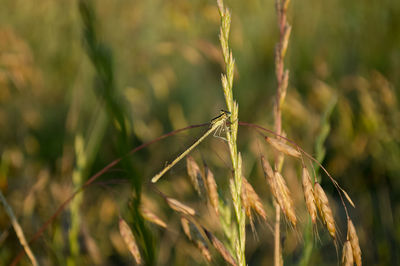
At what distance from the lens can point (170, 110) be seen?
240cm

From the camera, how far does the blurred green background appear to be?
5.12 ft

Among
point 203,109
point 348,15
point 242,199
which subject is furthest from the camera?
point 348,15

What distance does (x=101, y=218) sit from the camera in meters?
1.97

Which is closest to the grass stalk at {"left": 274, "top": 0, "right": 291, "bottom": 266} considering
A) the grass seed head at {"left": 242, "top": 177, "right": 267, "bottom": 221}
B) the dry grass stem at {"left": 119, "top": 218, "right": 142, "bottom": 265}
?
the grass seed head at {"left": 242, "top": 177, "right": 267, "bottom": 221}

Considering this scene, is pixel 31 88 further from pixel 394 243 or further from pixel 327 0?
pixel 327 0

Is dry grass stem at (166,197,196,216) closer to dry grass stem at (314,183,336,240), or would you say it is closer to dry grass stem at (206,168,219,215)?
dry grass stem at (206,168,219,215)

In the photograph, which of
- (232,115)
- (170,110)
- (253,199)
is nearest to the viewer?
(232,115)

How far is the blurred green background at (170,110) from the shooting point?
5.12ft

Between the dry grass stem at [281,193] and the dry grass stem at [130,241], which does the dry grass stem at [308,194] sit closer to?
the dry grass stem at [281,193]

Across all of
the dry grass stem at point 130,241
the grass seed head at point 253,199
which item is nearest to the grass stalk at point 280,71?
the grass seed head at point 253,199

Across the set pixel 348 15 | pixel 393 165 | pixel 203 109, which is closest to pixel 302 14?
A: pixel 348 15

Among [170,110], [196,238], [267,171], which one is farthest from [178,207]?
[170,110]

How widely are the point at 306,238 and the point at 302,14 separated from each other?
3.37 metres

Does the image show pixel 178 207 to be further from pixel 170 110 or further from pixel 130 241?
pixel 170 110
